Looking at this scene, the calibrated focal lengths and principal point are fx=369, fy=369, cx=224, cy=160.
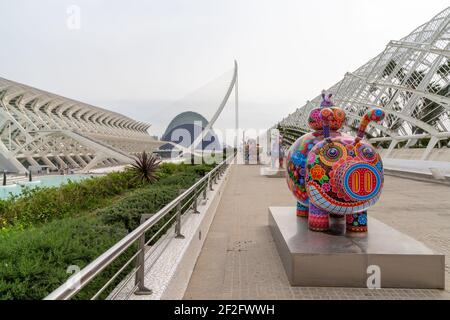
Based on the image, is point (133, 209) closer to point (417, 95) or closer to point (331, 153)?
point (331, 153)

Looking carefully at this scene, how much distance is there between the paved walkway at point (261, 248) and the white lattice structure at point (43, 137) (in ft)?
114

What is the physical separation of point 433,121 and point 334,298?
29388mm

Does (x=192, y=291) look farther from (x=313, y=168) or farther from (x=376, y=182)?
(x=376, y=182)

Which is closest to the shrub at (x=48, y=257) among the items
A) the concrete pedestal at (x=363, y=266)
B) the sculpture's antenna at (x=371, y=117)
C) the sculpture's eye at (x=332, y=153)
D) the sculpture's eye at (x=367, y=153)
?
the concrete pedestal at (x=363, y=266)

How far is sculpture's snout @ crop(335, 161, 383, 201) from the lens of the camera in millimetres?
3846

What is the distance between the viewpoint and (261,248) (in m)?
5.29

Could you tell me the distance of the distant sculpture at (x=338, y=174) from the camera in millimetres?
3863

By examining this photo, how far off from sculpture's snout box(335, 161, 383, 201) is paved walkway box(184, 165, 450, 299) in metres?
0.95

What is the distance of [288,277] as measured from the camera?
3.96m

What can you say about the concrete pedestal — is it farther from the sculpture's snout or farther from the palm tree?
the palm tree

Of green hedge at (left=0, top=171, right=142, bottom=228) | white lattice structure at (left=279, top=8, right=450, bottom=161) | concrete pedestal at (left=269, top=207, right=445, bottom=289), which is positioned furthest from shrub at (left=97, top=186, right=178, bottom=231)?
white lattice structure at (left=279, top=8, right=450, bottom=161)

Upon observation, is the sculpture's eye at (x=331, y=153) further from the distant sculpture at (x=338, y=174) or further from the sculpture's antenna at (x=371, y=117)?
the sculpture's antenna at (x=371, y=117)

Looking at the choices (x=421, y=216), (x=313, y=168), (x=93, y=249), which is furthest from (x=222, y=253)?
(x=421, y=216)

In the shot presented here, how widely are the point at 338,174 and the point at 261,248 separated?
1.88 m
